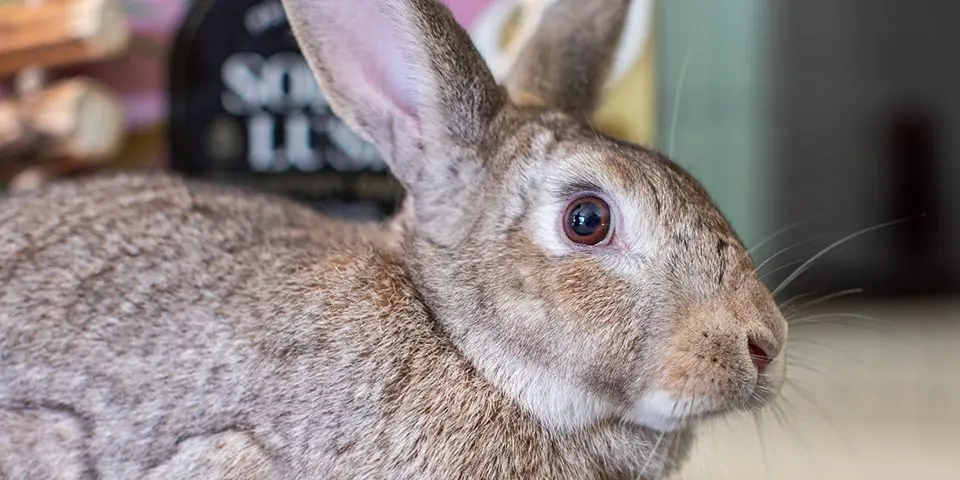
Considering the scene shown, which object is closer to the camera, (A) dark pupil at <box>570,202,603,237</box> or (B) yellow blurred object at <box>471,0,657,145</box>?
(A) dark pupil at <box>570,202,603,237</box>

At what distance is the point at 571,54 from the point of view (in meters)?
1.25

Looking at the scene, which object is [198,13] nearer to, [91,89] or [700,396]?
[91,89]

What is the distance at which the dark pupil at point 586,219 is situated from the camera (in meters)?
0.95

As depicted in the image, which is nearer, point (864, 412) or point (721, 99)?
point (721, 99)

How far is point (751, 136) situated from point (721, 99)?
36cm

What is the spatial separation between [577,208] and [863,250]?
2334mm

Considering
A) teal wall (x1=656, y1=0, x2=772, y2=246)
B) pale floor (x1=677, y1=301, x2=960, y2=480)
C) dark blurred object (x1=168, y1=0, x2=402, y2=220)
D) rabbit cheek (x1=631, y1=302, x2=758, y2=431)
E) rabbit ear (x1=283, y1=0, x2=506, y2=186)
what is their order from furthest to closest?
teal wall (x1=656, y1=0, x2=772, y2=246), dark blurred object (x1=168, y1=0, x2=402, y2=220), pale floor (x1=677, y1=301, x2=960, y2=480), rabbit ear (x1=283, y1=0, x2=506, y2=186), rabbit cheek (x1=631, y1=302, x2=758, y2=431)

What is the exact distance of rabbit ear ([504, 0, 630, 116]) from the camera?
124 cm

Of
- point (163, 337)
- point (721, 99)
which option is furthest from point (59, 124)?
point (721, 99)

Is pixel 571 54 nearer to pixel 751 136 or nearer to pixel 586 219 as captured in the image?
pixel 586 219

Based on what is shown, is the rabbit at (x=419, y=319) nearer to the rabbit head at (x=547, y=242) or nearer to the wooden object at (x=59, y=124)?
the rabbit head at (x=547, y=242)

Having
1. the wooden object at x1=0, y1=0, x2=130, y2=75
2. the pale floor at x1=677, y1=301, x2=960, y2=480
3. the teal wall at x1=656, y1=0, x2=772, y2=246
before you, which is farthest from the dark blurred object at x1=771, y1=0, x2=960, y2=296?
the wooden object at x1=0, y1=0, x2=130, y2=75

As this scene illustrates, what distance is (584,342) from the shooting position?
3.00ft

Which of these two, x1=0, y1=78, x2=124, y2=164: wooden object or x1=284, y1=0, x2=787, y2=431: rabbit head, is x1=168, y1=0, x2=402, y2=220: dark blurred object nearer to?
x1=0, y1=78, x2=124, y2=164: wooden object
